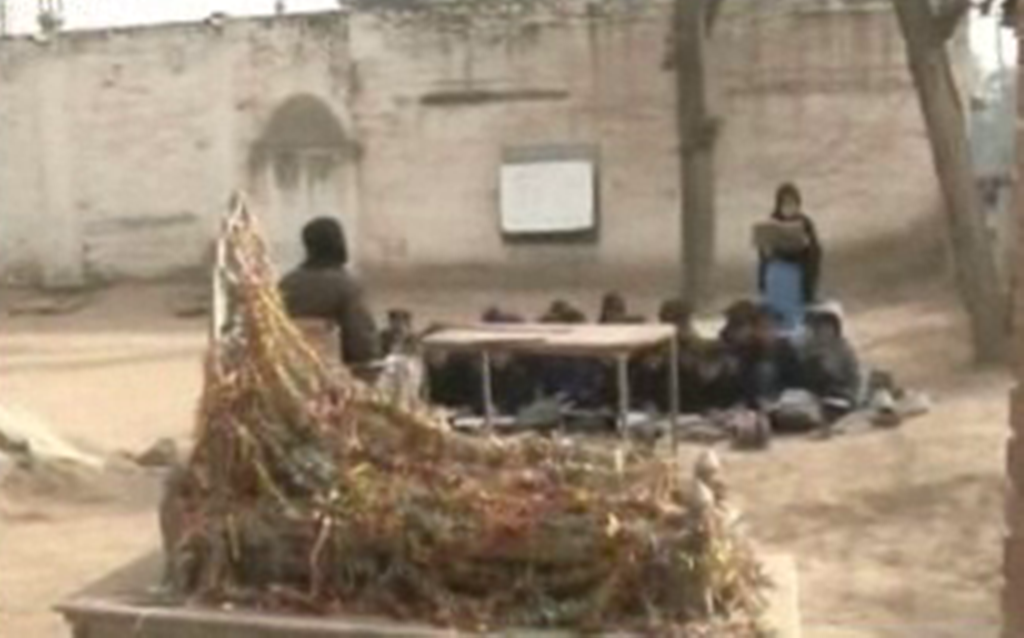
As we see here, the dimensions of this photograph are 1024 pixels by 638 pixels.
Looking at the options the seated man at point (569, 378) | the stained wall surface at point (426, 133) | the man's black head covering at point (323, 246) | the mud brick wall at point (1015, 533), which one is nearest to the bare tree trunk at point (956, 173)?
the seated man at point (569, 378)

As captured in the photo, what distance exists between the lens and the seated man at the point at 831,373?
401 inches

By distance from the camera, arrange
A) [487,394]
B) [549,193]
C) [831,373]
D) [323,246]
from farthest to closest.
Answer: [549,193] → [831,373] → [487,394] → [323,246]

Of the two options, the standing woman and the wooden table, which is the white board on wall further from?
the wooden table

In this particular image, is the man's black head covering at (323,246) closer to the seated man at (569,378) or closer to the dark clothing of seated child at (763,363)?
the seated man at (569,378)

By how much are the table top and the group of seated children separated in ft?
4.64

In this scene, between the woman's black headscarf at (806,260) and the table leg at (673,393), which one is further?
the woman's black headscarf at (806,260)

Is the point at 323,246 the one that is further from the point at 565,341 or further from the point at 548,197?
the point at 548,197

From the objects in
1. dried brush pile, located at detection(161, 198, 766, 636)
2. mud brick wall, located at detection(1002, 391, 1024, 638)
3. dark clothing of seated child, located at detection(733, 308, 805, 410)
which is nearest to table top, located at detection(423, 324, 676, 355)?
dark clothing of seated child, located at detection(733, 308, 805, 410)

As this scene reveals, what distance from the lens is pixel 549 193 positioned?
65.5 ft

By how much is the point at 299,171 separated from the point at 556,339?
13748 millimetres

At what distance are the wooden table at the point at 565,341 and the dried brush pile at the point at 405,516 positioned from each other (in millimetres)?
3203

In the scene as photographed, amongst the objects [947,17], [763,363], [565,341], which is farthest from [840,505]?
[947,17]

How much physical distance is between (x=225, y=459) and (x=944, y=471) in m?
5.35

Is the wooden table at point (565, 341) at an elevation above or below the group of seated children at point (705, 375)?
above
